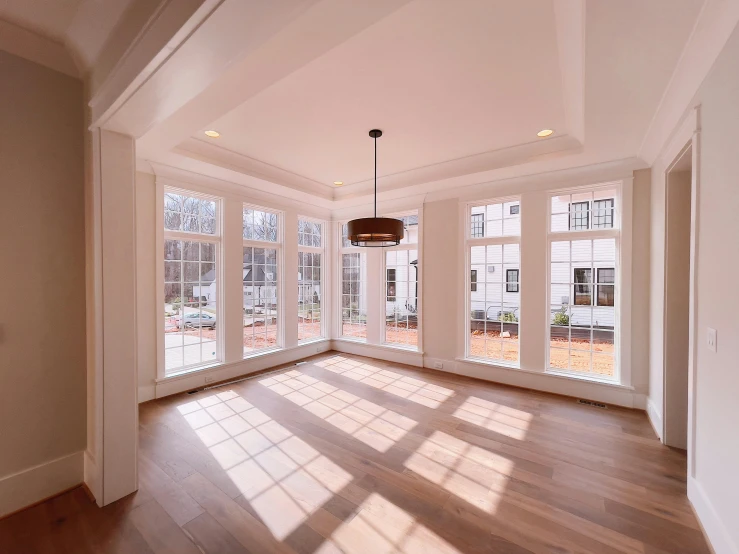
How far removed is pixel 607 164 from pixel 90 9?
479 cm

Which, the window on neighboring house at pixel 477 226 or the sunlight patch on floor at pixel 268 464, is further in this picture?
the window on neighboring house at pixel 477 226

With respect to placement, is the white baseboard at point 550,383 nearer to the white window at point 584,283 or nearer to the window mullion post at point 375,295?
the white window at point 584,283

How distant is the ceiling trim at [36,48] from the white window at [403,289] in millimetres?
4356

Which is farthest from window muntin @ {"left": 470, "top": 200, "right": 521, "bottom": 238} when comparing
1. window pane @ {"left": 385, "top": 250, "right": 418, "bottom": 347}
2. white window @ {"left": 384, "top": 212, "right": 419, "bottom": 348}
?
window pane @ {"left": 385, "top": 250, "right": 418, "bottom": 347}

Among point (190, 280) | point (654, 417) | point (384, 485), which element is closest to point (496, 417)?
point (654, 417)

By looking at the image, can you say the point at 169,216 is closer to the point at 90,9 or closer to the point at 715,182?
the point at 90,9

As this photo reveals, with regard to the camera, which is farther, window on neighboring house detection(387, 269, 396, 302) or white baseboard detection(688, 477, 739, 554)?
window on neighboring house detection(387, 269, 396, 302)

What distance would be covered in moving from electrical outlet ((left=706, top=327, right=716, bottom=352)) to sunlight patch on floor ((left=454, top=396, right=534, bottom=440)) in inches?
66.0

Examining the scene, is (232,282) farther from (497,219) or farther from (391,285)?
(497,219)

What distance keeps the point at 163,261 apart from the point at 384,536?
3.77 meters

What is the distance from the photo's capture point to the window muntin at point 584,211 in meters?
Answer: 3.93

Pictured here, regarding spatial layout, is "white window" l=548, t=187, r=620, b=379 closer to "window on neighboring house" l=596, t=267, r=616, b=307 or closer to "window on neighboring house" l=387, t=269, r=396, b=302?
"window on neighboring house" l=596, t=267, r=616, b=307

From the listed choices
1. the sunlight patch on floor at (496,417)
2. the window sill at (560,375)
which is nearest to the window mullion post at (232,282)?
the sunlight patch on floor at (496,417)

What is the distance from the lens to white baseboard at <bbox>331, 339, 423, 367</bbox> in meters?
5.34
